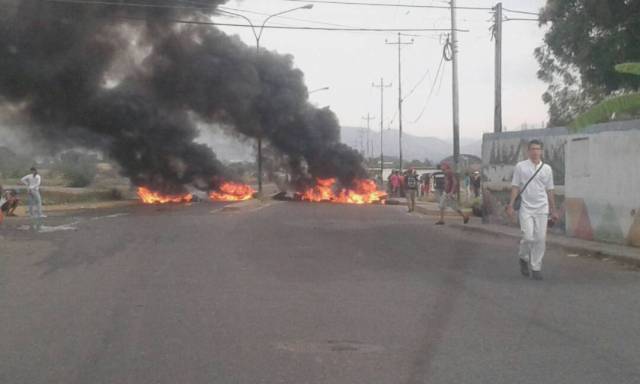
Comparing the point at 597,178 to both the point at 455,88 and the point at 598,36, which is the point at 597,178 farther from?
the point at 455,88

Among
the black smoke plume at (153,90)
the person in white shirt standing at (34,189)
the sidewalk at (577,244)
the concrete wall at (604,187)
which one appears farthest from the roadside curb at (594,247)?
the black smoke plume at (153,90)

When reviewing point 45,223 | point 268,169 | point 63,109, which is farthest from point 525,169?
point 268,169

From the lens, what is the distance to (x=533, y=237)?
10211 mm

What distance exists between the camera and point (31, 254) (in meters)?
13.3

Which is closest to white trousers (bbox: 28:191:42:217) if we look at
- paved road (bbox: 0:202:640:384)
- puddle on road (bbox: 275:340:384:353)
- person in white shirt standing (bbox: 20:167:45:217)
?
person in white shirt standing (bbox: 20:167:45:217)

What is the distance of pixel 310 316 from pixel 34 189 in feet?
53.8

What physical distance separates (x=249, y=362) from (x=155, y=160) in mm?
32724

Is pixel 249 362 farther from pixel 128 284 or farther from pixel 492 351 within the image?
pixel 128 284

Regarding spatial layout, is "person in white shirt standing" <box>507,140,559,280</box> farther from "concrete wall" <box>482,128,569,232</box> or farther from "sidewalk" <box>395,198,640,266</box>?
"concrete wall" <box>482,128,569,232</box>

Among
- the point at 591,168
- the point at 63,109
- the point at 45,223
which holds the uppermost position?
the point at 63,109

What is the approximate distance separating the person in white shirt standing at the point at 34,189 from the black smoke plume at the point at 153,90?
1236 cm

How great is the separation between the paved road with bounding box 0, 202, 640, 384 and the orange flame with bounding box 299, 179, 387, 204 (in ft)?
87.3

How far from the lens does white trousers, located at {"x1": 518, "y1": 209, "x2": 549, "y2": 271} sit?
10.2 meters

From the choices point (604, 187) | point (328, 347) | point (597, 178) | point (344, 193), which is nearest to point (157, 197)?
point (344, 193)
